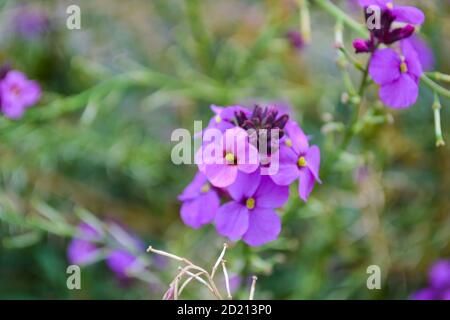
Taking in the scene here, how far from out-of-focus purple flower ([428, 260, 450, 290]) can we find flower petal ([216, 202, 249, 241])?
892 millimetres

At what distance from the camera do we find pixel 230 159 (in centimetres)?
105

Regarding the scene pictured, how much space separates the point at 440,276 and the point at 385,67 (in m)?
0.85

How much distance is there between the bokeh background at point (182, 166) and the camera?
1854mm

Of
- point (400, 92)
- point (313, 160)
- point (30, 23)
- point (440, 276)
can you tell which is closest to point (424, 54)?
point (440, 276)

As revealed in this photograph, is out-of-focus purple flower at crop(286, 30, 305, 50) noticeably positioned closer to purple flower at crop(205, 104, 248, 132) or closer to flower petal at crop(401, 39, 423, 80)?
flower petal at crop(401, 39, 423, 80)

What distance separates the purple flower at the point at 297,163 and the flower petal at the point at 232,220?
0.09 meters

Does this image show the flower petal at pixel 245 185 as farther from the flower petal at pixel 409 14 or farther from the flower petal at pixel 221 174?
the flower petal at pixel 409 14

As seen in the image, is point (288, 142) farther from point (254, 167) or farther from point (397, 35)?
point (397, 35)

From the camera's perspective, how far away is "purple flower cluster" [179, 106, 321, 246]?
41.4 inches

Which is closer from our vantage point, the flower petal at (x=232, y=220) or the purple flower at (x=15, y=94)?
the flower petal at (x=232, y=220)

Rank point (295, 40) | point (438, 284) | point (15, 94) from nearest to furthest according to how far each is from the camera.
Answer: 1. point (15, 94)
2. point (438, 284)
3. point (295, 40)

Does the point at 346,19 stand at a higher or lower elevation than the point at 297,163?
higher

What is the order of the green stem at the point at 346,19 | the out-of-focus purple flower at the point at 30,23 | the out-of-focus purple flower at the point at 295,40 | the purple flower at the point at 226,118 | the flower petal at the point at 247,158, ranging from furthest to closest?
the out-of-focus purple flower at the point at 30,23 < the out-of-focus purple flower at the point at 295,40 < the green stem at the point at 346,19 < the purple flower at the point at 226,118 < the flower petal at the point at 247,158

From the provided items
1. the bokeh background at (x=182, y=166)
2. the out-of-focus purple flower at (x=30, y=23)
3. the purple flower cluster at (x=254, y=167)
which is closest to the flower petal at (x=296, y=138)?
the purple flower cluster at (x=254, y=167)
